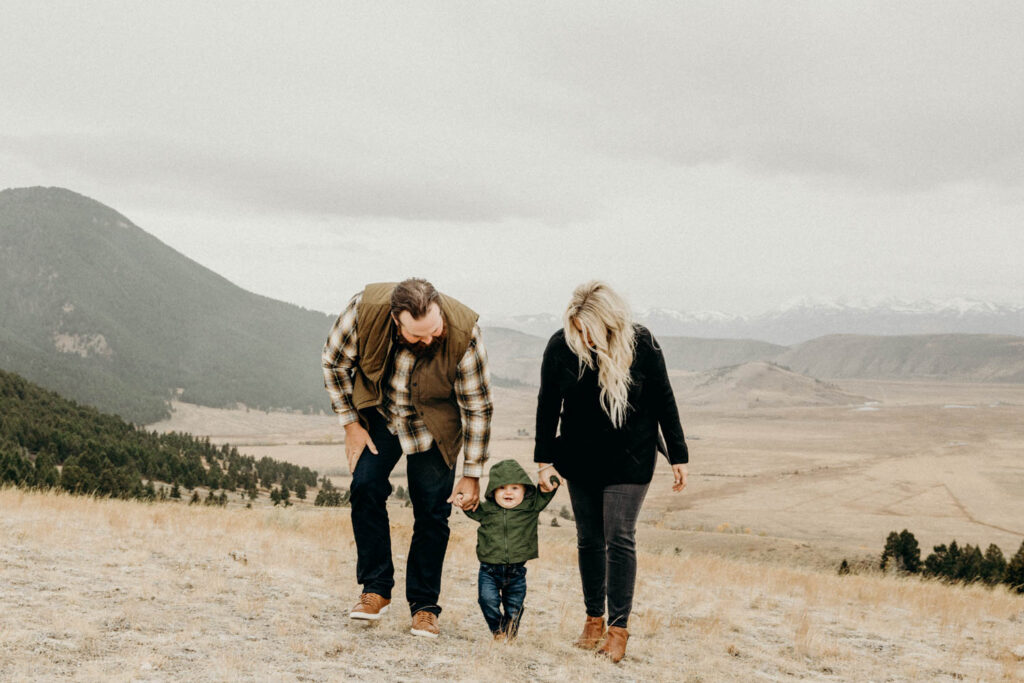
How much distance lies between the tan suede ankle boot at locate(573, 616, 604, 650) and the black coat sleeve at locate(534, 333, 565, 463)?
1.30m

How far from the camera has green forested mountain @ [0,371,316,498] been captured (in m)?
21.9

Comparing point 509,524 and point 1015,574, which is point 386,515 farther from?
point 1015,574

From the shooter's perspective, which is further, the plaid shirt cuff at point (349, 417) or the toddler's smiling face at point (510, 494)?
the toddler's smiling face at point (510, 494)

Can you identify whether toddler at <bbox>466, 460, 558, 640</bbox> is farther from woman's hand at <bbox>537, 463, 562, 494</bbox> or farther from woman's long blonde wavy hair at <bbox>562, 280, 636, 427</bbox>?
woman's long blonde wavy hair at <bbox>562, 280, 636, 427</bbox>

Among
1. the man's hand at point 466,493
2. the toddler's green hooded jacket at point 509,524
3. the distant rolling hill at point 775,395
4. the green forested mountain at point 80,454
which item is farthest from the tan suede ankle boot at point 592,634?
the distant rolling hill at point 775,395

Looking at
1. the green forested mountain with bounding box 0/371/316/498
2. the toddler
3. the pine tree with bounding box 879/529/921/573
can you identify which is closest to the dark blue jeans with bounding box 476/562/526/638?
the toddler

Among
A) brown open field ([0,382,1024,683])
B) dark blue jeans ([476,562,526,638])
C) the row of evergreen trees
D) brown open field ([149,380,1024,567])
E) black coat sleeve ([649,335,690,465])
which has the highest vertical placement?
black coat sleeve ([649,335,690,465])

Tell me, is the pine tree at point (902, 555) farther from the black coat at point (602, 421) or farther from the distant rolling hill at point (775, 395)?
the distant rolling hill at point (775, 395)

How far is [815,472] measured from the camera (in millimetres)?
77125

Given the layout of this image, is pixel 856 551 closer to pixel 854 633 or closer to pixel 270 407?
pixel 854 633

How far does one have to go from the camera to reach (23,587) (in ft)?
17.0

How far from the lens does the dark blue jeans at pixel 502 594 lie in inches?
196

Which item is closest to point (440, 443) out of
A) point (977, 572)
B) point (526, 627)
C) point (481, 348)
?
point (481, 348)

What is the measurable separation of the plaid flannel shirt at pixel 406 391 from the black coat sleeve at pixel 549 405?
0.37m
